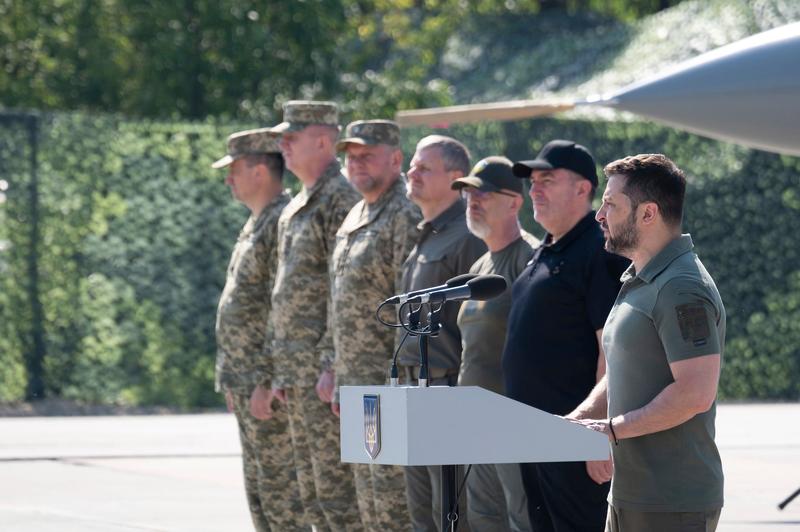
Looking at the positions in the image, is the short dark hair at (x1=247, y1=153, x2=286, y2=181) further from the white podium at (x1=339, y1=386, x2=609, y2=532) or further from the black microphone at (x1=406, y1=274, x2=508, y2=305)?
the white podium at (x1=339, y1=386, x2=609, y2=532)

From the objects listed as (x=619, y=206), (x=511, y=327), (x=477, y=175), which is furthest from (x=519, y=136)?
(x=619, y=206)

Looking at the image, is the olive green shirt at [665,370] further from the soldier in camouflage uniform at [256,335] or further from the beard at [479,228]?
the soldier in camouflage uniform at [256,335]

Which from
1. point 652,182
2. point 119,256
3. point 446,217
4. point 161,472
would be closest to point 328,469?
point 446,217

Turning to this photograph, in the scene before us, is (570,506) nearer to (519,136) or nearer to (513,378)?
(513,378)

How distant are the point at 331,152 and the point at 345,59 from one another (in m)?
11.6

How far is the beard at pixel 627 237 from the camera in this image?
13.9 ft

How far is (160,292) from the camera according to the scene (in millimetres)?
14219

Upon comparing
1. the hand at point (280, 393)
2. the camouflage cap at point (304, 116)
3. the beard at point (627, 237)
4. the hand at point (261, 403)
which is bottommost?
the hand at point (261, 403)

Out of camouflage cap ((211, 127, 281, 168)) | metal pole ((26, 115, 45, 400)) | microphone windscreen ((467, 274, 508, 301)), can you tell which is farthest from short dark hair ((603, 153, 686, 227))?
metal pole ((26, 115, 45, 400))

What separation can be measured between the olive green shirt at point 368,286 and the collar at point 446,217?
0.14 m

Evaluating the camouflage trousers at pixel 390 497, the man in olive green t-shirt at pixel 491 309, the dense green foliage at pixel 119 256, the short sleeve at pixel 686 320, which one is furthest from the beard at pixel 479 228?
the dense green foliage at pixel 119 256

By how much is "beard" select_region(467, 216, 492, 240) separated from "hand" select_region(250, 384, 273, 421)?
168cm

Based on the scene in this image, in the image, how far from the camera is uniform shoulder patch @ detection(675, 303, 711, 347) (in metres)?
4.06

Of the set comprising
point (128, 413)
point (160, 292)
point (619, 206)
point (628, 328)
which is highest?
point (619, 206)
